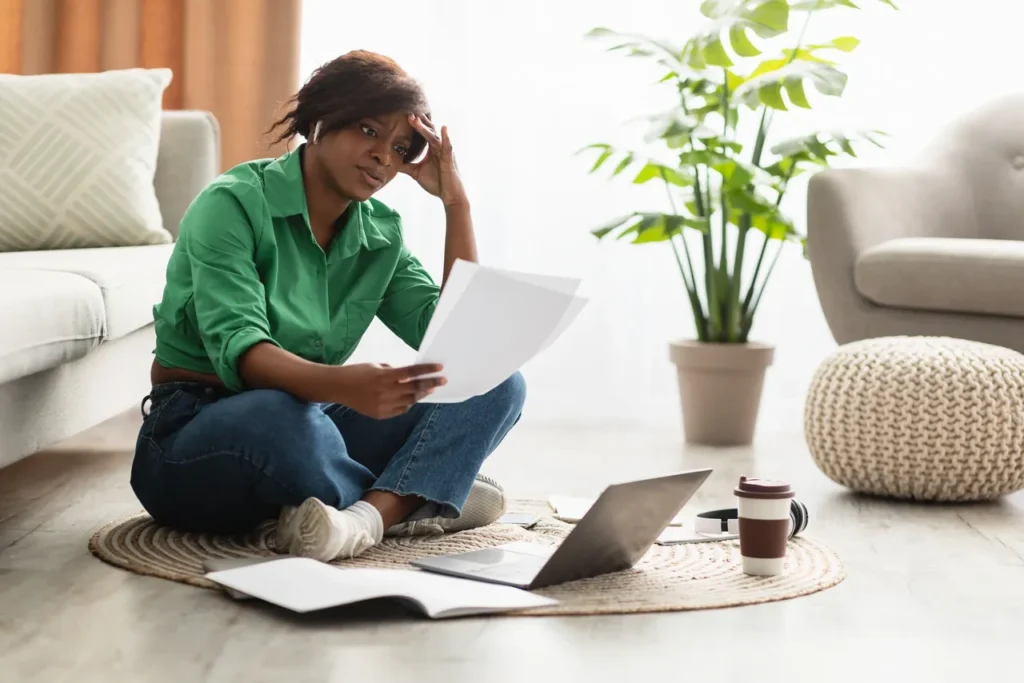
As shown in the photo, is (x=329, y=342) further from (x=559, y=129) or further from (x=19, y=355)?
(x=559, y=129)

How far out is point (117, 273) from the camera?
2.09m

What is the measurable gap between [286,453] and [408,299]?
37 centimetres

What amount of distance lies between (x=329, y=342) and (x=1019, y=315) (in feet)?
4.57

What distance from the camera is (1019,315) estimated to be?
8.09ft

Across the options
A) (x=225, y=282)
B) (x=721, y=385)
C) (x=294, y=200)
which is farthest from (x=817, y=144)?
(x=225, y=282)

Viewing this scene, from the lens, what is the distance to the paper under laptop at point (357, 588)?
1.36 metres

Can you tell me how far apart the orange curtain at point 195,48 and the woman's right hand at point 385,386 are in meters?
1.92

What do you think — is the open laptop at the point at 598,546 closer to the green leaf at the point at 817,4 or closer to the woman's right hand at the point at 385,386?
the woman's right hand at the point at 385,386

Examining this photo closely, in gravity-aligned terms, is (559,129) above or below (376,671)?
above

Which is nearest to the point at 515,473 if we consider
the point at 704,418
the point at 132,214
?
the point at 704,418

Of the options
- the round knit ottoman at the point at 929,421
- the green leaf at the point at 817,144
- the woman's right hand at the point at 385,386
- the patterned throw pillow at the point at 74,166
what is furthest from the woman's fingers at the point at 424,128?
the green leaf at the point at 817,144

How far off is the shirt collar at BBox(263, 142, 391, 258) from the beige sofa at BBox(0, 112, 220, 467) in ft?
1.14

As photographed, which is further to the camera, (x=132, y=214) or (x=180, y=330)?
(x=132, y=214)

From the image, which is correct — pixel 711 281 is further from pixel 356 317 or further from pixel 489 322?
pixel 489 322
